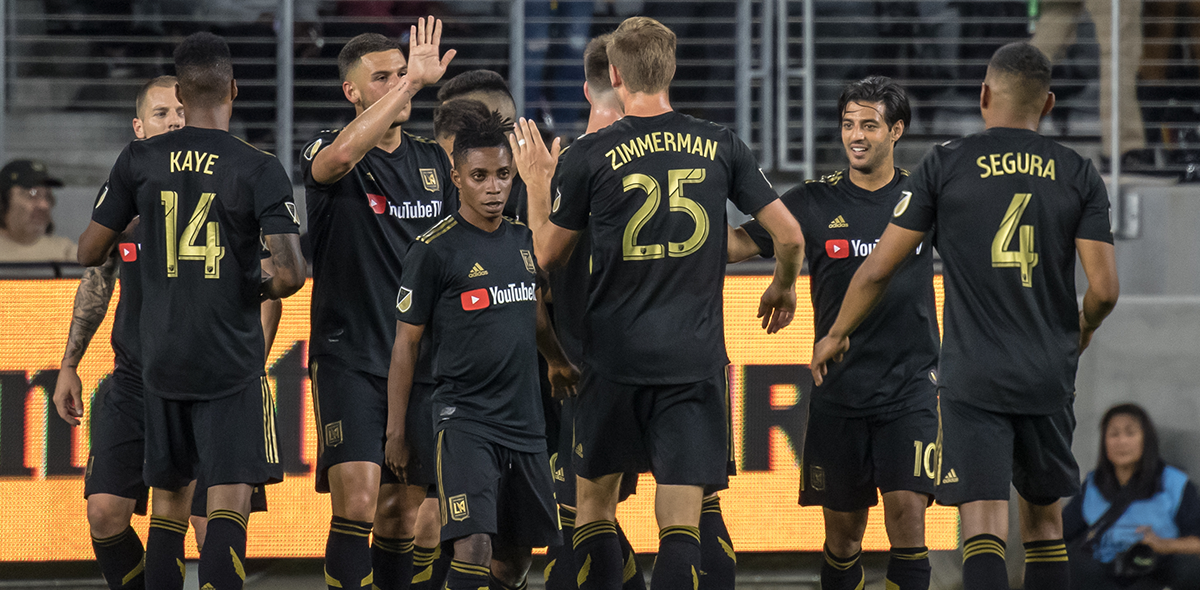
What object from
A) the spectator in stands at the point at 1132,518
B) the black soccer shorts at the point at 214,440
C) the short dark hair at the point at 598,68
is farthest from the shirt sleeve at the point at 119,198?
the spectator in stands at the point at 1132,518

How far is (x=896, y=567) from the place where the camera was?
5.79 m

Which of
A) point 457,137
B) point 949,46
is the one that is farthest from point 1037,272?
point 949,46

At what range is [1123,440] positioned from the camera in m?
7.09

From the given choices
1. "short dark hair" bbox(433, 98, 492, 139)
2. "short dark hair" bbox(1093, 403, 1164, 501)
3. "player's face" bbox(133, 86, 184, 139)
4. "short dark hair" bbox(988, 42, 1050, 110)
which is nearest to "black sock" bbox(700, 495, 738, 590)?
"short dark hair" bbox(433, 98, 492, 139)

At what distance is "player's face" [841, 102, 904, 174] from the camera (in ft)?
19.2

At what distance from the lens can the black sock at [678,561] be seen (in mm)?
4754

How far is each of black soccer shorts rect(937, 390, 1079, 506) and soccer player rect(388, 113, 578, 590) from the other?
1611 millimetres

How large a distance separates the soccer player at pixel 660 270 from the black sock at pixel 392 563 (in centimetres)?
147

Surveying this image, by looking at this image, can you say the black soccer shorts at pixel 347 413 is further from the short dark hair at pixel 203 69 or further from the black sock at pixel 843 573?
the black sock at pixel 843 573

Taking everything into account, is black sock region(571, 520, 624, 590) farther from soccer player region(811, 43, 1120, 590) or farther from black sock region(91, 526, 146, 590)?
black sock region(91, 526, 146, 590)

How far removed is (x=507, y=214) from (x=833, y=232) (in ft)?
4.93

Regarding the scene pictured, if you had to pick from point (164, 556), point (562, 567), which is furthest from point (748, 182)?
point (164, 556)

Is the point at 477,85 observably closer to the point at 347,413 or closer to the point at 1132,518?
the point at 347,413

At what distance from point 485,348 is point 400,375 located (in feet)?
1.25
